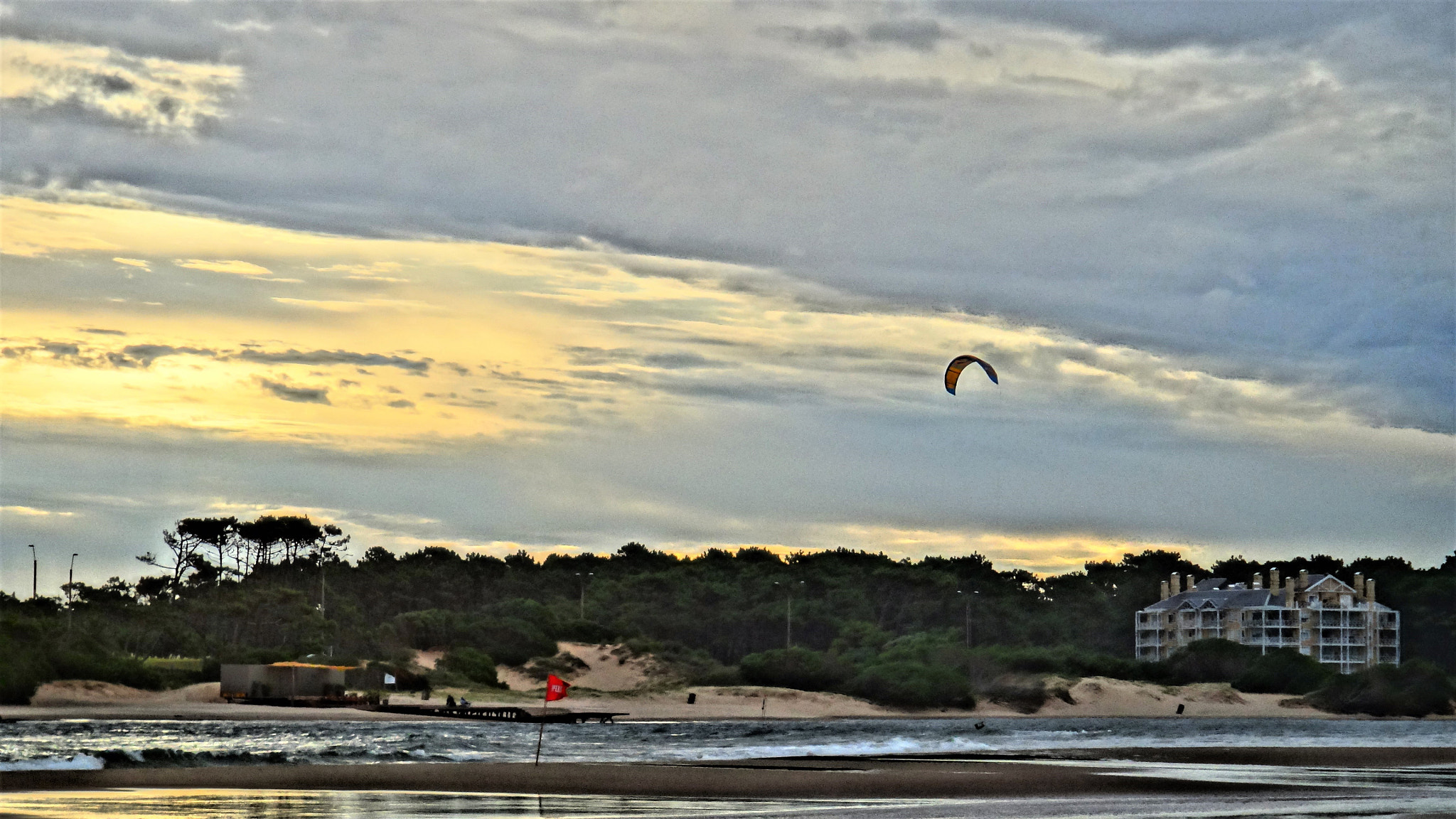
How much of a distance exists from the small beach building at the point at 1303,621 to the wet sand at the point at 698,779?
9604 centimetres

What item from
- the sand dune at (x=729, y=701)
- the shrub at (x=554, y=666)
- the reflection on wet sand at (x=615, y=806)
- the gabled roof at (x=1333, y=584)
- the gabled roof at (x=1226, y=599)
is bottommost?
the sand dune at (x=729, y=701)

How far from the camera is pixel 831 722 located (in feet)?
307

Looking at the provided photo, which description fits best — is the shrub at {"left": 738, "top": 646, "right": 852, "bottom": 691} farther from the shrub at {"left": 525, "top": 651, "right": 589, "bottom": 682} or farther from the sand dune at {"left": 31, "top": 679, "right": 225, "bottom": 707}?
the sand dune at {"left": 31, "top": 679, "right": 225, "bottom": 707}

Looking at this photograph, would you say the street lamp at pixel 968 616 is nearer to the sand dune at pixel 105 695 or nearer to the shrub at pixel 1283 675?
the shrub at pixel 1283 675

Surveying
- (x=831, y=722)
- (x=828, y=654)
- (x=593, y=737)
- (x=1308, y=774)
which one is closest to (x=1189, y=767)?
(x=1308, y=774)

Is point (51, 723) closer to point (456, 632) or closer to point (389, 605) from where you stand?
point (456, 632)

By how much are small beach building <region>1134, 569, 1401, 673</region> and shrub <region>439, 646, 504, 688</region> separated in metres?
63.6

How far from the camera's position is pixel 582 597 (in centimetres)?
13325

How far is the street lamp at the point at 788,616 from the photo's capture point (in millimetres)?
125675

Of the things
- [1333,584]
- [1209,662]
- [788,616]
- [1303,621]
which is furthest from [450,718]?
[1333,584]

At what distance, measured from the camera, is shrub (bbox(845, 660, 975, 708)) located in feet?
369

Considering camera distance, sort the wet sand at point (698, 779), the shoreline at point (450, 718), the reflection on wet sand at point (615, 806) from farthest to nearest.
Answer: the shoreline at point (450, 718), the wet sand at point (698, 779), the reflection on wet sand at point (615, 806)

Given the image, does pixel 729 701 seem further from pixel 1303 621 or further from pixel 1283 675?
pixel 1303 621

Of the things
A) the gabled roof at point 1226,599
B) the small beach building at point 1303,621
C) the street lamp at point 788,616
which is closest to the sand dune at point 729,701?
the street lamp at point 788,616
